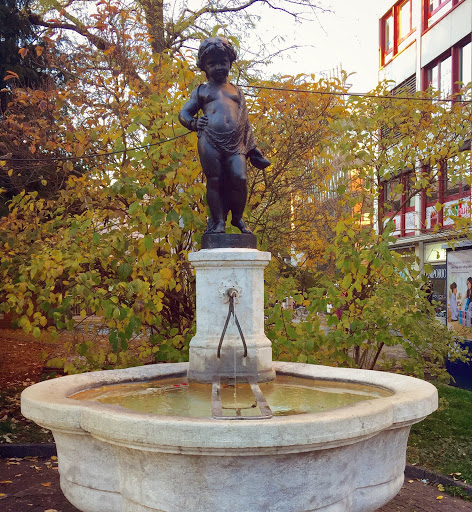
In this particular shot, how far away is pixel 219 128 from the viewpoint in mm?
5148

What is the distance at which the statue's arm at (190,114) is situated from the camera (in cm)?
524

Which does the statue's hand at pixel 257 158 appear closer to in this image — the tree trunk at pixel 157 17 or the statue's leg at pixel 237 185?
the statue's leg at pixel 237 185

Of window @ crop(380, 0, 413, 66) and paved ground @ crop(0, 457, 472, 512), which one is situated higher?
window @ crop(380, 0, 413, 66)

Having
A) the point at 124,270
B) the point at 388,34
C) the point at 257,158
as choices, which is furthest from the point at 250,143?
the point at 388,34

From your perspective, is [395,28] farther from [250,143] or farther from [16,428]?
[16,428]

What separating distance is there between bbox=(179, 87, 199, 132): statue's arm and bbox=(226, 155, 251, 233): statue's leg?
437 millimetres

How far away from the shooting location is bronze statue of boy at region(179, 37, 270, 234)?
203 inches

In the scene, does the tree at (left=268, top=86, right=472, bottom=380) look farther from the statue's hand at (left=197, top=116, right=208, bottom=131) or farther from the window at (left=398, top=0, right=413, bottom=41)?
the window at (left=398, top=0, right=413, bottom=41)

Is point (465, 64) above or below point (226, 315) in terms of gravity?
above

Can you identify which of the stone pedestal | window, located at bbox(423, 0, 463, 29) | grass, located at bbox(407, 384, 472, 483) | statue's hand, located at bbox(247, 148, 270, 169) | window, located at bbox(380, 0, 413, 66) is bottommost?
grass, located at bbox(407, 384, 472, 483)

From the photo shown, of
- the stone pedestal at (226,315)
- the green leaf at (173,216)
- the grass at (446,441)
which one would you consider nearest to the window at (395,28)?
the grass at (446,441)

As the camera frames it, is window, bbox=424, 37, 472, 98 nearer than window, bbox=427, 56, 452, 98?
Yes

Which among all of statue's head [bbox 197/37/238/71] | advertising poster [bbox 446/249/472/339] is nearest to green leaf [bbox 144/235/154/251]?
statue's head [bbox 197/37/238/71]

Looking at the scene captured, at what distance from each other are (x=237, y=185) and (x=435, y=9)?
56.7 feet
